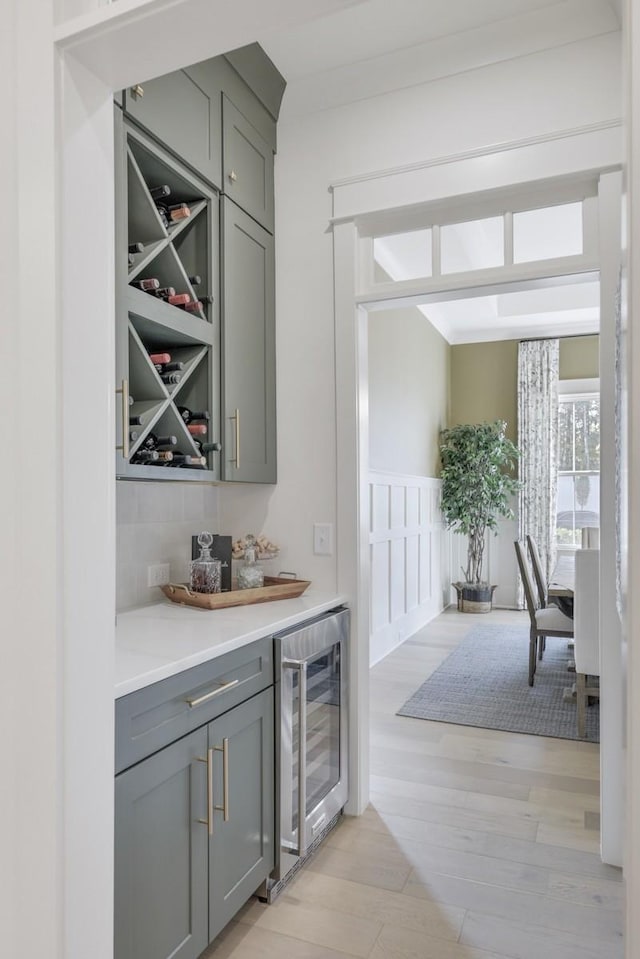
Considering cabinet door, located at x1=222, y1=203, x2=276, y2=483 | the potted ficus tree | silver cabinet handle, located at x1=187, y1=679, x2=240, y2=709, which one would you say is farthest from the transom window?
the potted ficus tree

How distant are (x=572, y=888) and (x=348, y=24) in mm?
3196

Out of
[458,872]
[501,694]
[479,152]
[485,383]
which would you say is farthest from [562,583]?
[485,383]

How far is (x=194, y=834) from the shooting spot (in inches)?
65.1

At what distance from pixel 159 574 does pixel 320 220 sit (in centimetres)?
161

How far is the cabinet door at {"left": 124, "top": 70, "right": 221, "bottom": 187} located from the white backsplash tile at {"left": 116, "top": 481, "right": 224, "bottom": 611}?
3.82ft

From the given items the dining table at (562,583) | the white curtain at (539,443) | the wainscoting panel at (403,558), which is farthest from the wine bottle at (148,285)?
the white curtain at (539,443)

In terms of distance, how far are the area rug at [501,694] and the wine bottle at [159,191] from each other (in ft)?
9.86

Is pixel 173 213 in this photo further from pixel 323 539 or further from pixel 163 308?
pixel 323 539

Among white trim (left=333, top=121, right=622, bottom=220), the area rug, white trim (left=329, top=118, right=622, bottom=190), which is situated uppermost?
white trim (left=329, top=118, right=622, bottom=190)

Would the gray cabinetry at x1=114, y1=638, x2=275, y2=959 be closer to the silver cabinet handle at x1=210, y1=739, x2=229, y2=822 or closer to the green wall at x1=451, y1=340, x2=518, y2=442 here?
the silver cabinet handle at x1=210, y1=739, x2=229, y2=822

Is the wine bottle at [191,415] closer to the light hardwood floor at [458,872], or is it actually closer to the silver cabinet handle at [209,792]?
the silver cabinet handle at [209,792]

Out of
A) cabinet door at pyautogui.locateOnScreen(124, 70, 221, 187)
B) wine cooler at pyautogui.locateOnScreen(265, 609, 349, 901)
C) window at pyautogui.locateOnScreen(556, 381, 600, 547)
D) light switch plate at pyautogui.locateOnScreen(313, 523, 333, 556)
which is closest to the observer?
cabinet door at pyautogui.locateOnScreen(124, 70, 221, 187)

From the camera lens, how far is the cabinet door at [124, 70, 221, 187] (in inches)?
77.5

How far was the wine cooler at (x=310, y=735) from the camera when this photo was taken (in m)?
2.08
